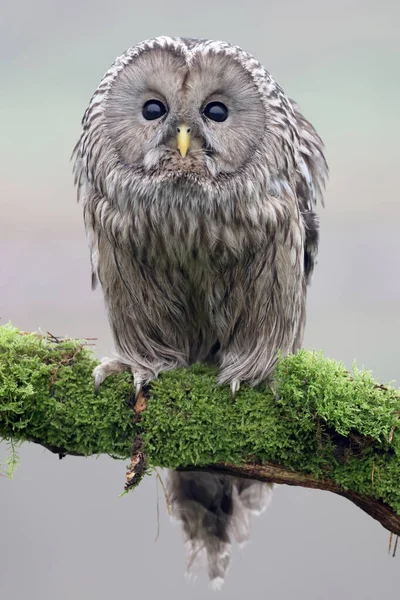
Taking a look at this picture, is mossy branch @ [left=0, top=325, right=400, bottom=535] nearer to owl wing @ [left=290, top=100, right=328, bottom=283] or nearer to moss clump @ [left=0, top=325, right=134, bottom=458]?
moss clump @ [left=0, top=325, right=134, bottom=458]

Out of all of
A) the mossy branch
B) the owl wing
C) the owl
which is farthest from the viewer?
the owl wing

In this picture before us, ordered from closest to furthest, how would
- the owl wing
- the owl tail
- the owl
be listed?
the owl → the owl wing → the owl tail

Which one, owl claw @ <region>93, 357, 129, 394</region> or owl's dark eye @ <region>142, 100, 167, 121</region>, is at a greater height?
owl's dark eye @ <region>142, 100, 167, 121</region>

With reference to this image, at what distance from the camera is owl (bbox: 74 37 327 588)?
2424 mm

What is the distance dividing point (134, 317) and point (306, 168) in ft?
2.84

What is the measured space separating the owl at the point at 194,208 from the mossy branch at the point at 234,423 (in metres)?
0.12

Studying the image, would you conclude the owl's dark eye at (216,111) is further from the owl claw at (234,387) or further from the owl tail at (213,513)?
the owl tail at (213,513)

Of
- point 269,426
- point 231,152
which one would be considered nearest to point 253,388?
point 269,426

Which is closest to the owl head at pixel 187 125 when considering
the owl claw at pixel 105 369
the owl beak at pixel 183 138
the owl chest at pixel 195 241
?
the owl beak at pixel 183 138

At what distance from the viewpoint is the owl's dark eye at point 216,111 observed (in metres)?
2.43

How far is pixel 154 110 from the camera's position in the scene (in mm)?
2438

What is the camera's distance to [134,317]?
2764 millimetres

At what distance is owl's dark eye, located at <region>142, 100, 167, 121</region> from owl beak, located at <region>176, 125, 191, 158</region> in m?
0.12

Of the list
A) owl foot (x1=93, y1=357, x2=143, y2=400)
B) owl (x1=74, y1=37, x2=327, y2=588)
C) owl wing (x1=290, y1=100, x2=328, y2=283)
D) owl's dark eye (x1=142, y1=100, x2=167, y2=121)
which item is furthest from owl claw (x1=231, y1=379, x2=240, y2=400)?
owl's dark eye (x1=142, y1=100, x2=167, y2=121)
